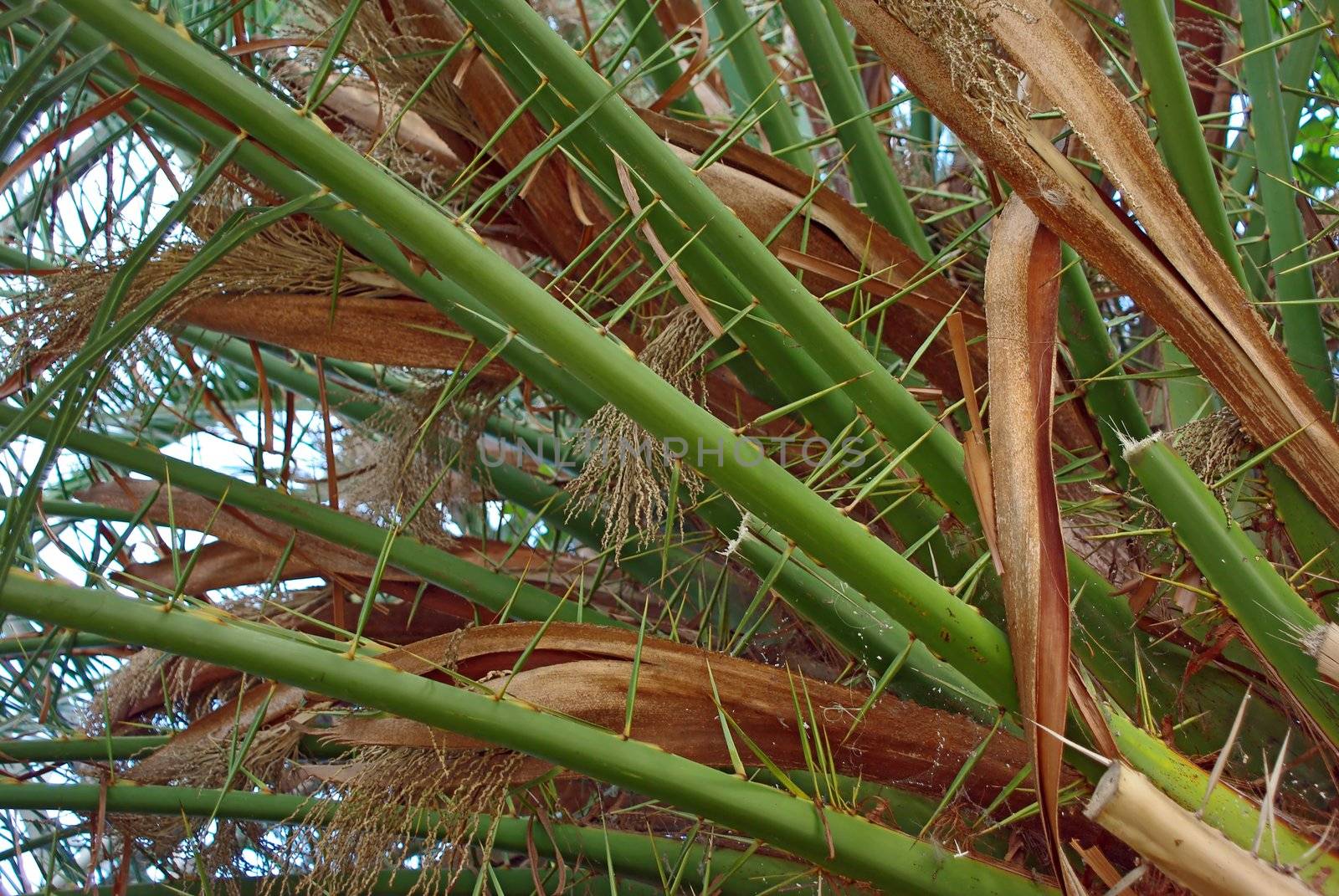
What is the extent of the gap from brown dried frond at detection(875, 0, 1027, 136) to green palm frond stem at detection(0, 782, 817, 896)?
59cm

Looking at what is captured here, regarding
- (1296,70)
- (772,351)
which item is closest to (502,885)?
(772,351)

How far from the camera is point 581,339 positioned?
0.62 metres

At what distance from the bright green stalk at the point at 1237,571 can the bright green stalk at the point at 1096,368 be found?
10.4 inches

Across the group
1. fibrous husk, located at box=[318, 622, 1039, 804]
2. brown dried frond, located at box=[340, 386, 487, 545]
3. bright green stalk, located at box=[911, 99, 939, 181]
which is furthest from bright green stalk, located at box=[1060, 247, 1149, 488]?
bright green stalk, located at box=[911, 99, 939, 181]

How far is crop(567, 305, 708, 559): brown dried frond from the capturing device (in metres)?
0.78

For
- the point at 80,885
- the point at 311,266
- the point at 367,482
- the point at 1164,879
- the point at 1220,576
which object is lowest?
the point at 1164,879

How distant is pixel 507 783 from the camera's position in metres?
0.74

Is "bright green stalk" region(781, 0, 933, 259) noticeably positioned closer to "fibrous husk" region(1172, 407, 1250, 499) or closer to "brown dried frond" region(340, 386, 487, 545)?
"fibrous husk" region(1172, 407, 1250, 499)

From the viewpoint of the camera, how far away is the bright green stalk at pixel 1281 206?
1.00 metres

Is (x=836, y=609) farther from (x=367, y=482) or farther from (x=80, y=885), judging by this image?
(x=80, y=885)

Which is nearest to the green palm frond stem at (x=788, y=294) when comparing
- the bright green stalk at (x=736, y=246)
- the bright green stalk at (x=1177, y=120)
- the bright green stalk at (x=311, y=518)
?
the bright green stalk at (x=736, y=246)

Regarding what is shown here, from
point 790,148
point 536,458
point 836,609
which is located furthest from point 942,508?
point 536,458

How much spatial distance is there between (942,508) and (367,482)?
0.64m

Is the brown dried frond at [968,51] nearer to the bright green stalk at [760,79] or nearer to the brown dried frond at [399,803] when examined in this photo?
the bright green stalk at [760,79]
